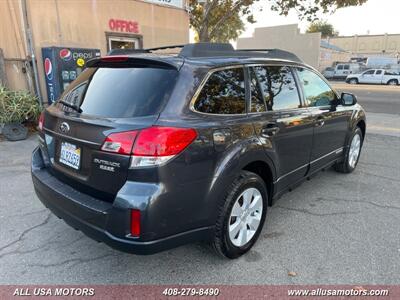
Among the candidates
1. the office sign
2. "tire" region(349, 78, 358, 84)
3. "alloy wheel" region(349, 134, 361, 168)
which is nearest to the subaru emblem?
"alloy wheel" region(349, 134, 361, 168)

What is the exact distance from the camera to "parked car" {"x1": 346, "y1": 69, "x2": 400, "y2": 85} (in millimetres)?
28500

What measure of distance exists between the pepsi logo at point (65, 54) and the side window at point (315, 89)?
18.9ft

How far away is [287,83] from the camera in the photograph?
11.0 feet

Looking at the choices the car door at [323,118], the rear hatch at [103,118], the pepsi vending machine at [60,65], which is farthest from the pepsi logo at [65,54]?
the car door at [323,118]

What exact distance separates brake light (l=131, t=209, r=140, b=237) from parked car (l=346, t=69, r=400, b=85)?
32174 mm

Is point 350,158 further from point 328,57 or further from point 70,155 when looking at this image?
point 328,57

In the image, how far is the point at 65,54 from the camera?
7.40 metres

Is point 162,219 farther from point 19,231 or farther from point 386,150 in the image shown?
point 386,150

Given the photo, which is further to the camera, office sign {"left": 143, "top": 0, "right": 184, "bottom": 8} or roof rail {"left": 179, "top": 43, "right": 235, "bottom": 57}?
office sign {"left": 143, "top": 0, "right": 184, "bottom": 8}

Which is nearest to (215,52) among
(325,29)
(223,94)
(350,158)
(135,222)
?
(223,94)

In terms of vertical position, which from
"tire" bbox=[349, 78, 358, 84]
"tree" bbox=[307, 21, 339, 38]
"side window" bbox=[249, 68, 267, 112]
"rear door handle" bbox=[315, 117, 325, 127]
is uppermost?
"tree" bbox=[307, 21, 339, 38]

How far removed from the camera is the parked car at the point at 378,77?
2850 centimetres

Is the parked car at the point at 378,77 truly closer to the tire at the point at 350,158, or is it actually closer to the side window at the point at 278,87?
the tire at the point at 350,158

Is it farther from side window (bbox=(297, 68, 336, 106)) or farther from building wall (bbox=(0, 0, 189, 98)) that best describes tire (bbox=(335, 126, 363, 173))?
building wall (bbox=(0, 0, 189, 98))
